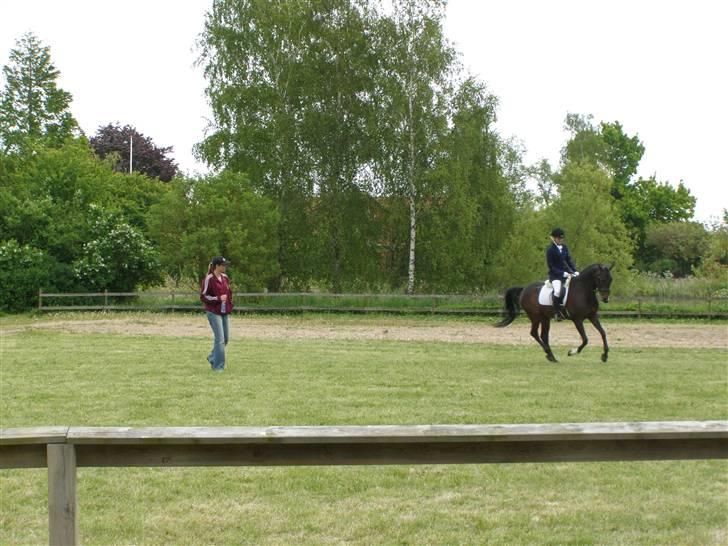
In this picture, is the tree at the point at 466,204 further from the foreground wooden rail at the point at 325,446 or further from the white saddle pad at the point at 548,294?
the foreground wooden rail at the point at 325,446

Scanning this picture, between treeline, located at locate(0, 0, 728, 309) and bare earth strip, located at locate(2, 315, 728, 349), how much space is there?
14.7 feet

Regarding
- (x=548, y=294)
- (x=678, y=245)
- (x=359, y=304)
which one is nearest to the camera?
(x=548, y=294)

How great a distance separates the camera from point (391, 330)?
26.5 meters

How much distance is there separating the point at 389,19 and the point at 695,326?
17.9 metres

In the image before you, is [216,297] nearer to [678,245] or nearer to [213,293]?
[213,293]

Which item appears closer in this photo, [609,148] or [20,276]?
[20,276]

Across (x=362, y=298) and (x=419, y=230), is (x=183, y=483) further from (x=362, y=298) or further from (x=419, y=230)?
(x=419, y=230)

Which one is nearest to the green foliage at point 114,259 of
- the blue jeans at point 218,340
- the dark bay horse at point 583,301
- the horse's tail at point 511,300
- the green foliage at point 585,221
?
the green foliage at point 585,221

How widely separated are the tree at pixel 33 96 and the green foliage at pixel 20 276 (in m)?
17.5

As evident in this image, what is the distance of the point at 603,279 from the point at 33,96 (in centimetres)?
4527

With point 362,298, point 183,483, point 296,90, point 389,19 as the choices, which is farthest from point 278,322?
point 183,483

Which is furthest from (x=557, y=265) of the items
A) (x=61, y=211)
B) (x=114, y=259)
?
(x=61, y=211)

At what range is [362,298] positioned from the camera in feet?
107

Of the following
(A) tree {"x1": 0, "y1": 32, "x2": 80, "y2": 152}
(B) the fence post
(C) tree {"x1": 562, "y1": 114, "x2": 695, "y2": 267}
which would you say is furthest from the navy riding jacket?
(C) tree {"x1": 562, "y1": 114, "x2": 695, "y2": 267}
